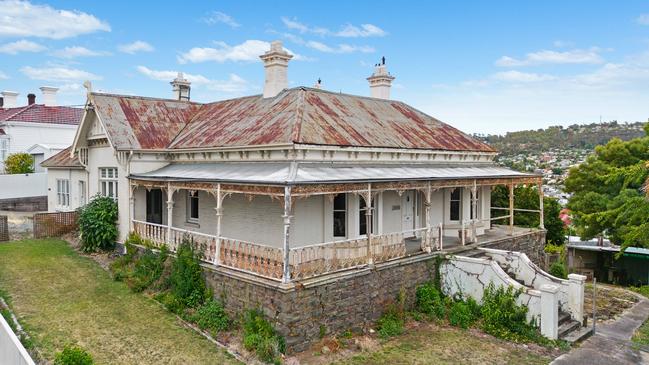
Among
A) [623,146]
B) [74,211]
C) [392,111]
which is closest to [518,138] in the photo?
[623,146]

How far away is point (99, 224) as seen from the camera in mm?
17656

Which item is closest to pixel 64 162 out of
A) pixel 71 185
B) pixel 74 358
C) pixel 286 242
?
pixel 71 185

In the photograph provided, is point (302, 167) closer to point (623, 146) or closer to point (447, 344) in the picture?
point (447, 344)

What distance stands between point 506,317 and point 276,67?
12.2m

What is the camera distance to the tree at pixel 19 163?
31.7 metres

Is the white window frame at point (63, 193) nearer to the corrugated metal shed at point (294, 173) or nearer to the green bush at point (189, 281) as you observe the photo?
the corrugated metal shed at point (294, 173)

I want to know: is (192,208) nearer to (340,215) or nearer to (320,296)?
(340,215)

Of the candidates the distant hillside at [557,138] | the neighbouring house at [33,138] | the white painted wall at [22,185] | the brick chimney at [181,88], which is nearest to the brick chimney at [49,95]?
the neighbouring house at [33,138]

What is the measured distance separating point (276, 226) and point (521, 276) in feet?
25.5

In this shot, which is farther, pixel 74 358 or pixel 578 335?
pixel 578 335

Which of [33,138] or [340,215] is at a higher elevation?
[33,138]

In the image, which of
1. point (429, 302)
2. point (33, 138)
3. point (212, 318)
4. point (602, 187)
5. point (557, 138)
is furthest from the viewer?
point (557, 138)

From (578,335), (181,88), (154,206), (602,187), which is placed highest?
(181,88)

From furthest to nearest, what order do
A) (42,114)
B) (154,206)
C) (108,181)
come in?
(42,114)
(154,206)
(108,181)
